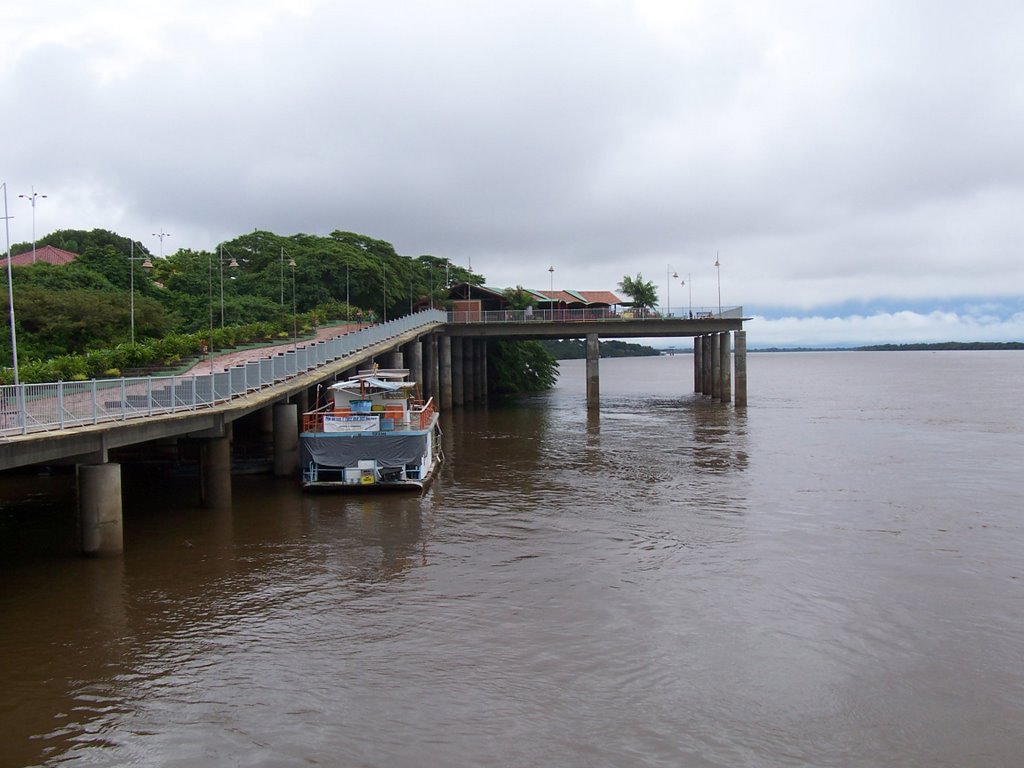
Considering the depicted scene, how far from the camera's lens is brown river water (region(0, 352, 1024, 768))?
12.0m

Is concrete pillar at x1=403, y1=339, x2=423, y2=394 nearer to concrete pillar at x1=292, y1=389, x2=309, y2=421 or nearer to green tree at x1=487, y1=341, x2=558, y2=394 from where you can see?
concrete pillar at x1=292, y1=389, x2=309, y2=421

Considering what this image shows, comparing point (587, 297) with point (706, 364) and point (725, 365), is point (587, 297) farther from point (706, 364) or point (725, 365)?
point (725, 365)

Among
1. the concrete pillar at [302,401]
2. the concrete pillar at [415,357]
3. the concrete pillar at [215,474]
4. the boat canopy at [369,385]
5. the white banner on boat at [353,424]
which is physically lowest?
the concrete pillar at [215,474]

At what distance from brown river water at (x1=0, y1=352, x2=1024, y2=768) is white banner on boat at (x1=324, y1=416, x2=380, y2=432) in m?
2.45

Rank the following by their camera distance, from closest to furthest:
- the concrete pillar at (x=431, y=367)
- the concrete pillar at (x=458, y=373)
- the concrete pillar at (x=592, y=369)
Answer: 1. the concrete pillar at (x=431, y=367)
2. the concrete pillar at (x=592, y=369)
3. the concrete pillar at (x=458, y=373)

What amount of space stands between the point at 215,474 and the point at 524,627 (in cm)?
1354

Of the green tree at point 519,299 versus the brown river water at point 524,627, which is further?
the green tree at point 519,299

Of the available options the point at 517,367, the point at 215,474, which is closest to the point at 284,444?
the point at 215,474

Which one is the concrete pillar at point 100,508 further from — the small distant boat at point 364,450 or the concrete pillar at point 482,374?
the concrete pillar at point 482,374

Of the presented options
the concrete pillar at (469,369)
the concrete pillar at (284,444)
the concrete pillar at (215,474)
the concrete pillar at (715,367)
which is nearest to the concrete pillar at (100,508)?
the concrete pillar at (215,474)

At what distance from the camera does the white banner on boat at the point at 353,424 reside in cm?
2912

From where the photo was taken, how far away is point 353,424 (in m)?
29.2

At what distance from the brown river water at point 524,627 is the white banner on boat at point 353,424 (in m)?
2.45

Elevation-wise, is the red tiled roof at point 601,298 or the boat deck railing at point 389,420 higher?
the red tiled roof at point 601,298
